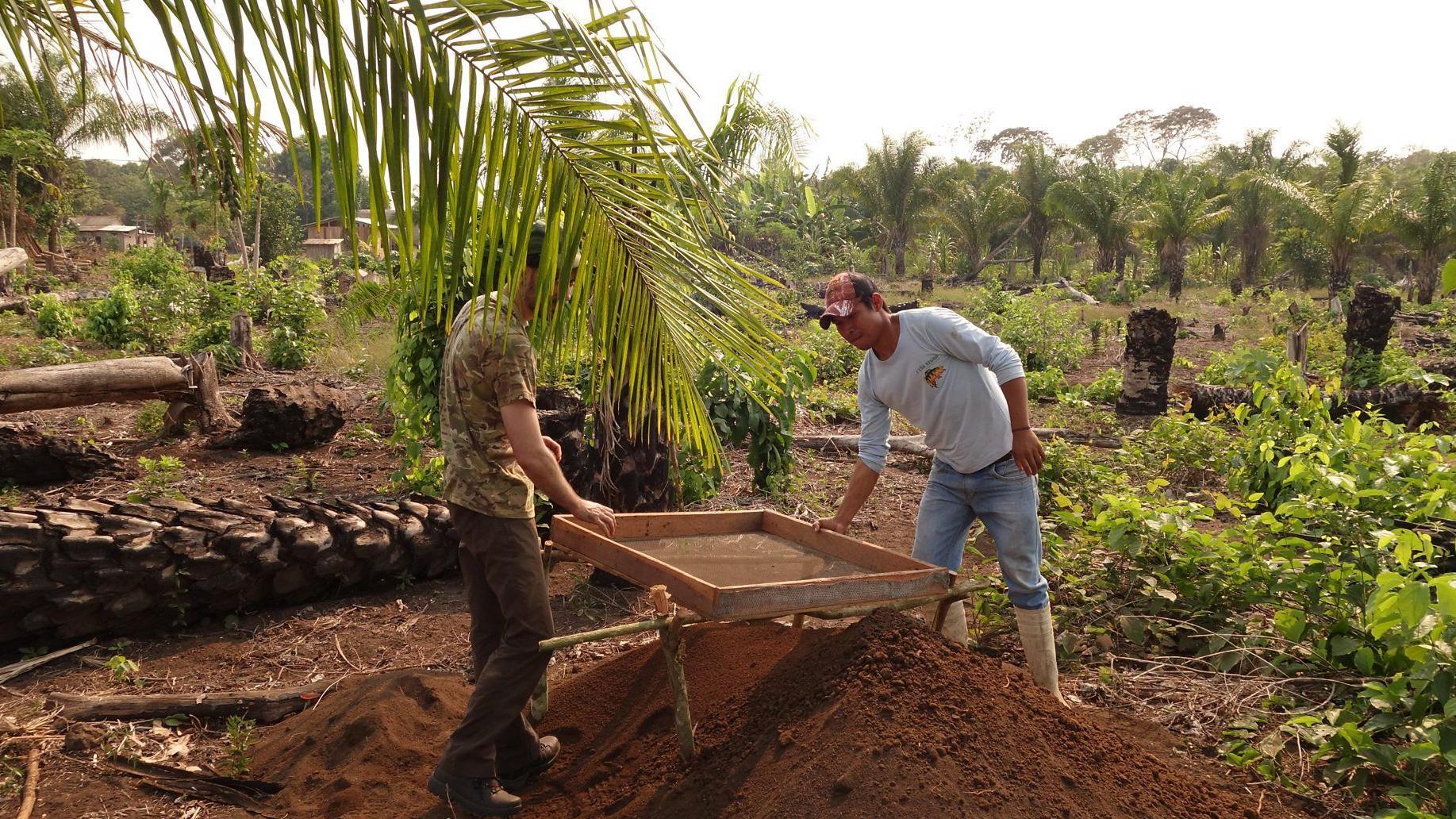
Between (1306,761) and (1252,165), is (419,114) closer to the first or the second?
(1306,761)

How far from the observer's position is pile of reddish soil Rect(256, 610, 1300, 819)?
8.91 feet

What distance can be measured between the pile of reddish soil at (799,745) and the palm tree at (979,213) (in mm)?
38787

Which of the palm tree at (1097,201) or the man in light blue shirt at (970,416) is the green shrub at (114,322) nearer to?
the man in light blue shirt at (970,416)

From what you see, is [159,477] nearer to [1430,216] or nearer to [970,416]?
[970,416]

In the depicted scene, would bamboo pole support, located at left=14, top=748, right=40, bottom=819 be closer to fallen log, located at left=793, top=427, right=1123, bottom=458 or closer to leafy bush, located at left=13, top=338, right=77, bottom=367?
fallen log, located at left=793, top=427, right=1123, bottom=458

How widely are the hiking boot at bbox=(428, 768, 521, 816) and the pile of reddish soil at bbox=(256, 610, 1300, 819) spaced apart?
0.09m

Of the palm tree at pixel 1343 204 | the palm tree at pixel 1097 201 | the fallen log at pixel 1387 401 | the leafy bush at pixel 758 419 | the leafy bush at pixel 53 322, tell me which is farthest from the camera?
the palm tree at pixel 1097 201

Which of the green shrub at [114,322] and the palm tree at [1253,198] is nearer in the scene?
the green shrub at [114,322]

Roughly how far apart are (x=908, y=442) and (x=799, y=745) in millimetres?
6214

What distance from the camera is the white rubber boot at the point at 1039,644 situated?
3.82 meters

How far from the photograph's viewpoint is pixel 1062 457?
7.33 metres

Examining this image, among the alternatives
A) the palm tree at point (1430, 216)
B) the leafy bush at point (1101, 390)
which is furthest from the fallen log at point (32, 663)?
the palm tree at point (1430, 216)

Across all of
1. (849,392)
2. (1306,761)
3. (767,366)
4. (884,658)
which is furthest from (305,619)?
(849,392)

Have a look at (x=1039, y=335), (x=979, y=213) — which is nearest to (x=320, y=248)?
(x=979, y=213)
